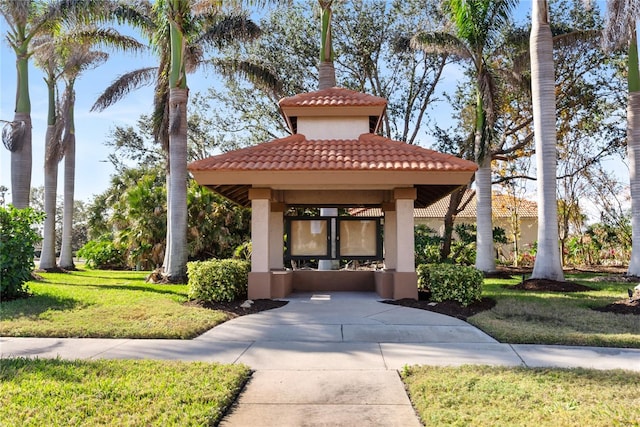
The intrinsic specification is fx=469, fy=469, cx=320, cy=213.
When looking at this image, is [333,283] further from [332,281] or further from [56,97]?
[56,97]

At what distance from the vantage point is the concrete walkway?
4.61 metres

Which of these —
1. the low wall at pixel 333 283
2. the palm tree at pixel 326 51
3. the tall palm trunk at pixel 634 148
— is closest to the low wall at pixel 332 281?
the low wall at pixel 333 283

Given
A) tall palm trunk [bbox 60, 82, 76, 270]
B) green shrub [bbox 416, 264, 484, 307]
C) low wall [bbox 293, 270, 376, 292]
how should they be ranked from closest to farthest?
green shrub [bbox 416, 264, 484, 307]
low wall [bbox 293, 270, 376, 292]
tall palm trunk [bbox 60, 82, 76, 270]

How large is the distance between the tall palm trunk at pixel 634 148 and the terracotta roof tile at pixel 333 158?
390 inches

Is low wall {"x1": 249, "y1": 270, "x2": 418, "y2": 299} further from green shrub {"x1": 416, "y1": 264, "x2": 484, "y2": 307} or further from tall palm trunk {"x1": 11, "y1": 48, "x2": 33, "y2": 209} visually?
tall palm trunk {"x1": 11, "y1": 48, "x2": 33, "y2": 209}

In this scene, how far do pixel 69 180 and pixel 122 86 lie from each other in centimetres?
669

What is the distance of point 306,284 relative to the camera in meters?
13.8

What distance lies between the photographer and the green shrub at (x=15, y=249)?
433 inches

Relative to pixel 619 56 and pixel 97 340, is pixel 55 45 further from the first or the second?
pixel 619 56

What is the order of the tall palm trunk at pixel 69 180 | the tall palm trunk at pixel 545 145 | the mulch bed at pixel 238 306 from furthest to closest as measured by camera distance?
the tall palm trunk at pixel 69 180
the tall palm trunk at pixel 545 145
the mulch bed at pixel 238 306

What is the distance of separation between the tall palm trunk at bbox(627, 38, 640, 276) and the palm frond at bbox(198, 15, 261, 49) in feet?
44.0

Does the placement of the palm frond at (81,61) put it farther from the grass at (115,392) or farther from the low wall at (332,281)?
the grass at (115,392)

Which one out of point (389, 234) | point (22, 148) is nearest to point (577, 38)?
point (389, 234)

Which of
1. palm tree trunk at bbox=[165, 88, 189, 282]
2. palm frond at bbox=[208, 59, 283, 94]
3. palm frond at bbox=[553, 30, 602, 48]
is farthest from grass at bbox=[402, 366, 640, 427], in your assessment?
palm frond at bbox=[553, 30, 602, 48]
